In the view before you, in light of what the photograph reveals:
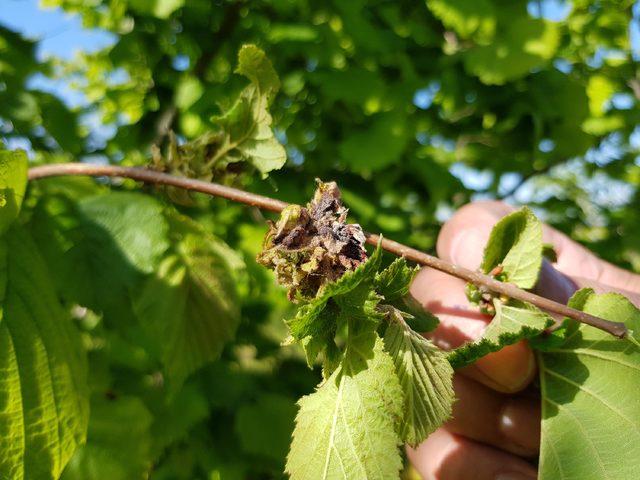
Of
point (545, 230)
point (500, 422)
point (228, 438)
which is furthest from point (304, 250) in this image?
point (228, 438)

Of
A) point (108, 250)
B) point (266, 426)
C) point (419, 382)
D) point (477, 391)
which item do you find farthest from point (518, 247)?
point (266, 426)

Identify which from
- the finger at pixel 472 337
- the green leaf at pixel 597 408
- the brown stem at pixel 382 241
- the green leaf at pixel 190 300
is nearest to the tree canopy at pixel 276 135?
the green leaf at pixel 190 300

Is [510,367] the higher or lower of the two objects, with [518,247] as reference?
lower

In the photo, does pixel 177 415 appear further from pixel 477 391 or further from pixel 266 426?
pixel 477 391

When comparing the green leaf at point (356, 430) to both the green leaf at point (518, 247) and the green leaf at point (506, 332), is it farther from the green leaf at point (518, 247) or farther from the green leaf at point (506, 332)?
the green leaf at point (518, 247)

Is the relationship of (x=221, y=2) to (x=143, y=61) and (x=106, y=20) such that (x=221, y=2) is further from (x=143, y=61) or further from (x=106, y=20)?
(x=106, y=20)

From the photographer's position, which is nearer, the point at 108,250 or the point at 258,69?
the point at 258,69

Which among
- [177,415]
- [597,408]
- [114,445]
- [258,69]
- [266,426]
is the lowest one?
[266,426]
